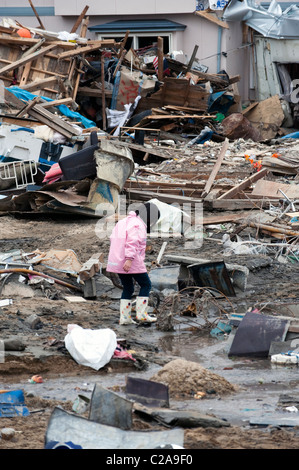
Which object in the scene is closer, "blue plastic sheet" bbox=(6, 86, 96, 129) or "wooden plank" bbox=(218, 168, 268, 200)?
"wooden plank" bbox=(218, 168, 268, 200)

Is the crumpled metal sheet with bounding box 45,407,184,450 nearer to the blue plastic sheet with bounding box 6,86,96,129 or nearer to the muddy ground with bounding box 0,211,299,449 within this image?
the muddy ground with bounding box 0,211,299,449

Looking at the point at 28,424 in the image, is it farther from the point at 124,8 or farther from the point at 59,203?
the point at 124,8

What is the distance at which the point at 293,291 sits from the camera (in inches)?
373

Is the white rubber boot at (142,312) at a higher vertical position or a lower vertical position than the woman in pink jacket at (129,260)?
lower

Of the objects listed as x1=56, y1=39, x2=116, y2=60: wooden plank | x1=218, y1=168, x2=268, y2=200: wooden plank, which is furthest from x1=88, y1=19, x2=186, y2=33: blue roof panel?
x1=218, y1=168, x2=268, y2=200: wooden plank

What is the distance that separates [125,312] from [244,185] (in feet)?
22.3

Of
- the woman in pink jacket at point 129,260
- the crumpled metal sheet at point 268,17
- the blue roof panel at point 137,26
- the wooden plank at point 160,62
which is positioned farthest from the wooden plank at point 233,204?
the blue roof panel at point 137,26

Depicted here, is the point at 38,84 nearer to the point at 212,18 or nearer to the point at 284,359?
the point at 212,18

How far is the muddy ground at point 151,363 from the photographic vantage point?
4773 mm

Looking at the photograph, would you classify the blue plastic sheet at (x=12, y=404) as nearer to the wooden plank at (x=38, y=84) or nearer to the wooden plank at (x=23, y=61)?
the wooden plank at (x=38, y=84)

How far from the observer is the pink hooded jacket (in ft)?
26.0

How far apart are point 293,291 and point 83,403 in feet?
16.2

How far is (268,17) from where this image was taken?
2483 cm

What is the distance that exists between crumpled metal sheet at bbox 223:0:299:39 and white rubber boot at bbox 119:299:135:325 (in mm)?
18360
